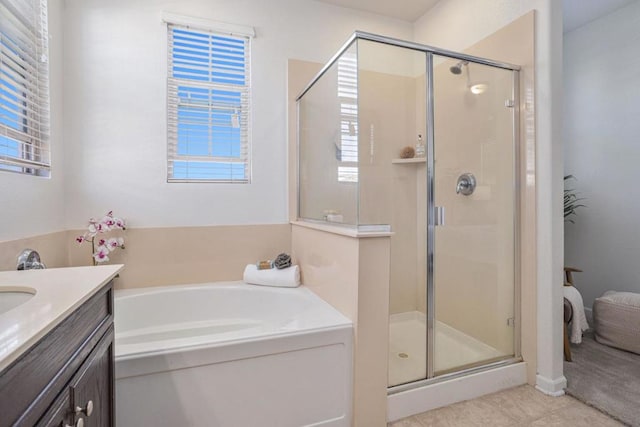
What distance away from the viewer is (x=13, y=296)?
0.95m

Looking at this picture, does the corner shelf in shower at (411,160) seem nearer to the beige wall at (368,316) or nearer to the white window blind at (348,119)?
the white window blind at (348,119)

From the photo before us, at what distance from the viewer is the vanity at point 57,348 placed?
1.81 ft

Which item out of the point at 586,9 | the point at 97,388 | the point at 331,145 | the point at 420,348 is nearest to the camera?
the point at 97,388

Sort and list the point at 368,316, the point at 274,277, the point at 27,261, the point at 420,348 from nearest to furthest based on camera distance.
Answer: the point at 27,261, the point at 368,316, the point at 420,348, the point at 274,277

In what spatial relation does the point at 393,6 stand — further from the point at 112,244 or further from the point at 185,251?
the point at 112,244

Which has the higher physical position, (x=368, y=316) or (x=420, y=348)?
(x=368, y=316)

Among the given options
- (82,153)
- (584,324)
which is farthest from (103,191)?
(584,324)

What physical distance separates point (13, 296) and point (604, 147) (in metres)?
4.06

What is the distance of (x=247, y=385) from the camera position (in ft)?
4.83

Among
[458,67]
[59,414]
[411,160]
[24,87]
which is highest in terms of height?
[458,67]

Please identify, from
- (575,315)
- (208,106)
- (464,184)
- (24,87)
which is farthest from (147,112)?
(575,315)

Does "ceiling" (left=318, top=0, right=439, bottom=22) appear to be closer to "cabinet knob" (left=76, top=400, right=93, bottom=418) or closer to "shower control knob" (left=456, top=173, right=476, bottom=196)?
"shower control knob" (left=456, top=173, right=476, bottom=196)

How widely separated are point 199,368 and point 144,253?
1255 millimetres

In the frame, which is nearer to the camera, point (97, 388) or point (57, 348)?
point (57, 348)
